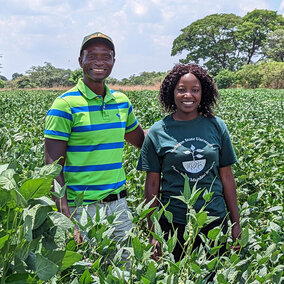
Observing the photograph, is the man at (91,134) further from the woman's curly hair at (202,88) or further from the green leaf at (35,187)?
the green leaf at (35,187)

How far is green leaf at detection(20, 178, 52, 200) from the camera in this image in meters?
0.87

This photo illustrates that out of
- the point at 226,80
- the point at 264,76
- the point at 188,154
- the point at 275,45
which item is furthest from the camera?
the point at 275,45

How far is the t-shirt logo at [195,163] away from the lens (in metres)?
2.21

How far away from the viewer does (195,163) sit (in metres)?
2.23

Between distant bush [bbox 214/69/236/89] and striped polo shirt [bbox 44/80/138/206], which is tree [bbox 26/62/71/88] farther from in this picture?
striped polo shirt [bbox 44/80/138/206]

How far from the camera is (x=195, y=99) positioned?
90.0 inches

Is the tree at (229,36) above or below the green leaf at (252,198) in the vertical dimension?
above

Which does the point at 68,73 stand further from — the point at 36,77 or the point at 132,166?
the point at 132,166

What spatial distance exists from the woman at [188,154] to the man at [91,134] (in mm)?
193

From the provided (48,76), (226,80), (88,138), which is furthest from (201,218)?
(48,76)

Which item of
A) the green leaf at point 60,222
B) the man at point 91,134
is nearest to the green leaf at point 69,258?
the green leaf at point 60,222

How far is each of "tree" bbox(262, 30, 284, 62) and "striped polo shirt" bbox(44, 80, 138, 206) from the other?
199 feet

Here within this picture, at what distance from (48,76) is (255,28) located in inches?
1568

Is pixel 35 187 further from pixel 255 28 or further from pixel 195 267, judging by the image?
pixel 255 28
